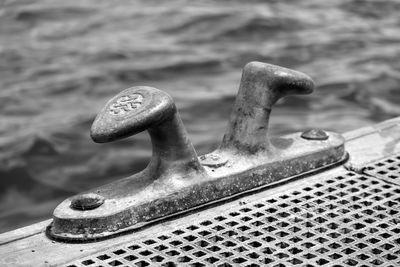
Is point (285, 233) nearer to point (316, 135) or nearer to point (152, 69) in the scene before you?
point (316, 135)

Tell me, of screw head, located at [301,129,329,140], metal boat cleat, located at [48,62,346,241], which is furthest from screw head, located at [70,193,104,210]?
screw head, located at [301,129,329,140]

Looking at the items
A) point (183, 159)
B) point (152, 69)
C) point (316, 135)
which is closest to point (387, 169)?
point (316, 135)

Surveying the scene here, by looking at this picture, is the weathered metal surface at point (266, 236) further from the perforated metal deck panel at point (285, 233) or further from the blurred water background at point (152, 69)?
the blurred water background at point (152, 69)

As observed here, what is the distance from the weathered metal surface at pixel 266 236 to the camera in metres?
2.06

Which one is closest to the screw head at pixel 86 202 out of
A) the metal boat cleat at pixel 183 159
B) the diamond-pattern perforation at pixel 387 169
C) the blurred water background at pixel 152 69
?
the metal boat cleat at pixel 183 159

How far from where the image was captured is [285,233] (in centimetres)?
219

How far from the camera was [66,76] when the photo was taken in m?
5.88

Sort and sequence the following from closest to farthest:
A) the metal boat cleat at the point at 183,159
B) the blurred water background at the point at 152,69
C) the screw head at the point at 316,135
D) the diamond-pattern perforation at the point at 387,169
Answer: the metal boat cleat at the point at 183,159 → the diamond-pattern perforation at the point at 387,169 → the screw head at the point at 316,135 → the blurred water background at the point at 152,69

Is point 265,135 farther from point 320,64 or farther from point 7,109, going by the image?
point 320,64

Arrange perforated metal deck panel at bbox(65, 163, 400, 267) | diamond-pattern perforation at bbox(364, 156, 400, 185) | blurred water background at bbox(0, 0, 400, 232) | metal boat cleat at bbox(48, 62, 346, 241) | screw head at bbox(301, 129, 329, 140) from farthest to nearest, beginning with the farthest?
blurred water background at bbox(0, 0, 400, 232)
screw head at bbox(301, 129, 329, 140)
diamond-pattern perforation at bbox(364, 156, 400, 185)
metal boat cleat at bbox(48, 62, 346, 241)
perforated metal deck panel at bbox(65, 163, 400, 267)

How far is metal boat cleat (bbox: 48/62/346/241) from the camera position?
218 centimetres

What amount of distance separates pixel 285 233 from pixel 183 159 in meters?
0.38

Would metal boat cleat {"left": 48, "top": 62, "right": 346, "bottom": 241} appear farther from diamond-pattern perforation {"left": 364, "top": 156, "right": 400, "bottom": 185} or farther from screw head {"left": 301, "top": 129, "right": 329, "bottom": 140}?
diamond-pattern perforation {"left": 364, "top": 156, "right": 400, "bottom": 185}

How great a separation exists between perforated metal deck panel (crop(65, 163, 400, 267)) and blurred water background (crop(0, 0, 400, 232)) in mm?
1861
